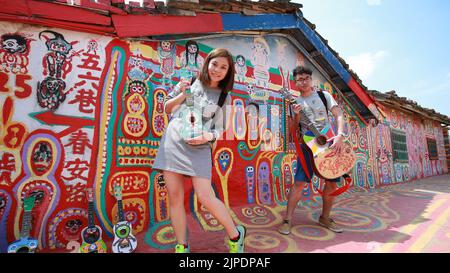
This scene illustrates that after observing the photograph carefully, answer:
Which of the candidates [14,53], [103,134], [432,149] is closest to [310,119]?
[103,134]

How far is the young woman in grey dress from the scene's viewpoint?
1.74 m

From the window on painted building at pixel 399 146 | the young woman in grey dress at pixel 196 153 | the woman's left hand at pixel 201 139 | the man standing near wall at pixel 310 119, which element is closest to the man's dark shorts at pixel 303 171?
the man standing near wall at pixel 310 119

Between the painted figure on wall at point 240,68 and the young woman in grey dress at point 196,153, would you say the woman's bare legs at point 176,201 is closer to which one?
the young woman in grey dress at point 196,153

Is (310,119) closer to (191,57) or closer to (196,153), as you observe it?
(196,153)

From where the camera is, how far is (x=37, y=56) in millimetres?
2135

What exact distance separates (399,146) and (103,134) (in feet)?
28.1

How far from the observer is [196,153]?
5.83 ft

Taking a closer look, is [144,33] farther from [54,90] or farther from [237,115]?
[237,115]

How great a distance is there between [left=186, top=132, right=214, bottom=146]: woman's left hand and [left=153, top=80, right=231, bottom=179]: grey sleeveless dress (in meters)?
0.04

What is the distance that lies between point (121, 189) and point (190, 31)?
2.05 m

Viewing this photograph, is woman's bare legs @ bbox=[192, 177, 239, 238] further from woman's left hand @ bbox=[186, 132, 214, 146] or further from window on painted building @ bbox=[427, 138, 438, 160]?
window on painted building @ bbox=[427, 138, 438, 160]

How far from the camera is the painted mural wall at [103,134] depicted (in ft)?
6.59

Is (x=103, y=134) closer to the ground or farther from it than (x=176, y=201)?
farther from it

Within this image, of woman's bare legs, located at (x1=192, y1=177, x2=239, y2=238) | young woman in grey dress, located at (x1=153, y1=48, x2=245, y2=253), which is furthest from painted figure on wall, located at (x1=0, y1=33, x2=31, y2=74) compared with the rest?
woman's bare legs, located at (x1=192, y1=177, x2=239, y2=238)
